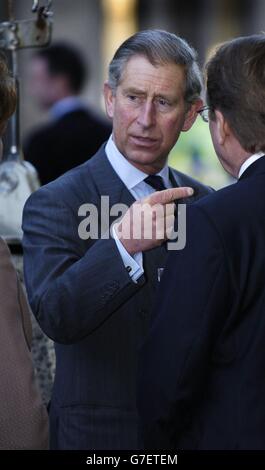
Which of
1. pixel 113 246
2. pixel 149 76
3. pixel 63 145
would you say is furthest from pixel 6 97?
pixel 63 145

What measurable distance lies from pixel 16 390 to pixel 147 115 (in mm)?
1006

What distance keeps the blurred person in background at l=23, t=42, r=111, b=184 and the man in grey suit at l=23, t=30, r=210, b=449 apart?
8.58ft

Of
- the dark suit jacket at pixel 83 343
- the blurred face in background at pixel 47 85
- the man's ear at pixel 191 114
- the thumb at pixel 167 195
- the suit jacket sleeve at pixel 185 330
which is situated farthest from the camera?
the blurred face in background at pixel 47 85

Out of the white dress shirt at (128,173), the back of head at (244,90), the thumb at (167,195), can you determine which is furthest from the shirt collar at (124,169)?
the back of head at (244,90)

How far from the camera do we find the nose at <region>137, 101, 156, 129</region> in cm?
319

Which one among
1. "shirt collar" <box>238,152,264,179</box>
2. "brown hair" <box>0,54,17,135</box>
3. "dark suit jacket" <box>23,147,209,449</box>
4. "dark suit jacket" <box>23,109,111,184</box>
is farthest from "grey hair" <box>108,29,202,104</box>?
"dark suit jacket" <box>23,109,111,184</box>

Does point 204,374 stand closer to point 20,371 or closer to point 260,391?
point 260,391

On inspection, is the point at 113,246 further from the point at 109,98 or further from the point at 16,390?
the point at 109,98

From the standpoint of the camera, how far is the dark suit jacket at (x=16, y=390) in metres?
2.53

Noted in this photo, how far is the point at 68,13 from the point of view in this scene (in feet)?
64.6

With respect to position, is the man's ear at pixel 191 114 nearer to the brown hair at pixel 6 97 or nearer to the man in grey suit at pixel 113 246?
the man in grey suit at pixel 113 246
